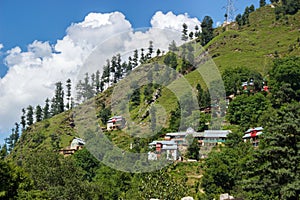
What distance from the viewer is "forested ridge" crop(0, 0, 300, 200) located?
17.8 m

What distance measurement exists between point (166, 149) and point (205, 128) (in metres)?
9.44

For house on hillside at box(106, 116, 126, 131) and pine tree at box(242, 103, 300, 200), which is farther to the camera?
house on hillside at box(106, 116, 126, 131)

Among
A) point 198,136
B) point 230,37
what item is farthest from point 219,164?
point 230,37

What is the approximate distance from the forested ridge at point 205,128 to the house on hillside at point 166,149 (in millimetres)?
1679

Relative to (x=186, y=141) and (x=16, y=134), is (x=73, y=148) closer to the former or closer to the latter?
(x=186, y=141)

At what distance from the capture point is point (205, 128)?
61.8 meters

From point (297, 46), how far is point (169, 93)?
30441 mm

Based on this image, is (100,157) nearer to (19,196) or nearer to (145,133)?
(145,133)

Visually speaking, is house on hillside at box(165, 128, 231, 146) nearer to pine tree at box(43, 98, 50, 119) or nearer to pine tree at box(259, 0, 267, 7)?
pine tree at box(43, 98, 50, 119)

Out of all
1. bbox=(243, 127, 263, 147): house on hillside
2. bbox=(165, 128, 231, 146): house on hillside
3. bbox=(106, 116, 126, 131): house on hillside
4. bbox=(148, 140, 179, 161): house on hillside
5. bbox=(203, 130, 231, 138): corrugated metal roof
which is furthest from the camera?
bbox=(106, 116, 126, 131): house on hillside

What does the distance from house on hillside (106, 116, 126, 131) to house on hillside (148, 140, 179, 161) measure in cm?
1284

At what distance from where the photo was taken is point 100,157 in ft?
183

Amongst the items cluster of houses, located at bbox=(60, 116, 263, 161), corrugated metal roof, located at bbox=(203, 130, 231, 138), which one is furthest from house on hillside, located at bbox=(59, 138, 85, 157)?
corrugated metal roof, located at bbox=(203, 130, 231, 138)

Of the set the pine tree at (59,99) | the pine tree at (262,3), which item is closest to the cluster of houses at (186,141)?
the pine tree at (59,99)
